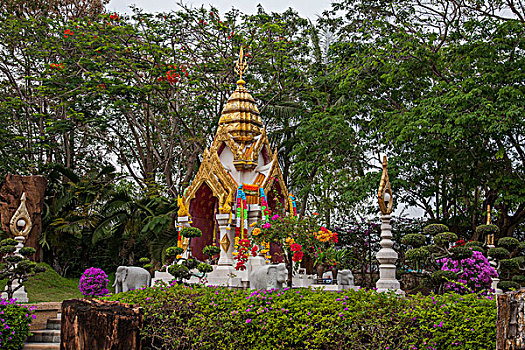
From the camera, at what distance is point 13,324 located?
315 inches

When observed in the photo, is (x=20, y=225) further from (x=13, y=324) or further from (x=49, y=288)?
(x=13, y=324)

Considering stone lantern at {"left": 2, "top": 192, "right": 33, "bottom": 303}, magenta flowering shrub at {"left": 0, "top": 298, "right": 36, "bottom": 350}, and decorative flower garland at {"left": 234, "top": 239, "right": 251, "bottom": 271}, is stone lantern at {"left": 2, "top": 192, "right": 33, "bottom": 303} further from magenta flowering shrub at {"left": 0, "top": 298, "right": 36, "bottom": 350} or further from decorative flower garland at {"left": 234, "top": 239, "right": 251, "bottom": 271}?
decorative flower garland at {"left": 234, "top": 239, "right": 251, "bottom": 271}

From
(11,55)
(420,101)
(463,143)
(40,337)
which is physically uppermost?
(11,55)

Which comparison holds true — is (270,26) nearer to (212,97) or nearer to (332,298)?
(212,97)

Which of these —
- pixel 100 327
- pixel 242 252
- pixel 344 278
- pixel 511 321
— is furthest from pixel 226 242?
pixel 511 321

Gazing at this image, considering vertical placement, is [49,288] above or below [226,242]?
below

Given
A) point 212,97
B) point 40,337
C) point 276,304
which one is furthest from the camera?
point 212,97

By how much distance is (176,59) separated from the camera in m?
17.1

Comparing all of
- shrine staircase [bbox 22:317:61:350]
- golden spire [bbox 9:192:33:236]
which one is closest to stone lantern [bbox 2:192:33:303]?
golden spire [bbox 9:192:33:236]

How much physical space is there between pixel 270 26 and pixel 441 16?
495cm

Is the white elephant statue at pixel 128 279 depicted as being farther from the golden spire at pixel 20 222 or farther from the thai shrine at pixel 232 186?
the golden spire at pixel 20 222

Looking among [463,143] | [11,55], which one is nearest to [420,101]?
[463,143]

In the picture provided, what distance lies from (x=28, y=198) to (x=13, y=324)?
7.96 meters

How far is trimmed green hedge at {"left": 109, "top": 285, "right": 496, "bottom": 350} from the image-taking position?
521cm
